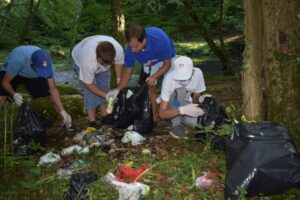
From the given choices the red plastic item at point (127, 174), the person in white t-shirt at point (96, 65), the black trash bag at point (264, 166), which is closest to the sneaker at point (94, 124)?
the person in white t-shirt at point (96, 65)

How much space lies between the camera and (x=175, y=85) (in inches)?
179

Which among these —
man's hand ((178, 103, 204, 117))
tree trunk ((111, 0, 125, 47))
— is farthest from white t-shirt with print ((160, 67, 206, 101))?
tree trunk ((111, 0, 125, 47))

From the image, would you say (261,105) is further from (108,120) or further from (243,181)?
(108,120)

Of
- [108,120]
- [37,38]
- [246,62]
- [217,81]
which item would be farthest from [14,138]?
[37,38]

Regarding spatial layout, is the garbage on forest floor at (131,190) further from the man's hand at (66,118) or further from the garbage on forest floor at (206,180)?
the man's hand at (66,118)

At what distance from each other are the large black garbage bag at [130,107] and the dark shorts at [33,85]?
3.21 feet

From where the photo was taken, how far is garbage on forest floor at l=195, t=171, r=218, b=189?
354 cm

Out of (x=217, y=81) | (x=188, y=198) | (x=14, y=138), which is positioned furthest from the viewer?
(x=217, y=81)

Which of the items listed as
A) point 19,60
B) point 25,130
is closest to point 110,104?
point 25,130

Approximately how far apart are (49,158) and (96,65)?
1.23 metres

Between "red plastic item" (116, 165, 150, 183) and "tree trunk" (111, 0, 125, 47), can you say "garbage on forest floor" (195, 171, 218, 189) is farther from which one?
"tree trunk" (111, 0, 125, 47)

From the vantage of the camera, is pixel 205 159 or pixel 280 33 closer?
pixel 280 33

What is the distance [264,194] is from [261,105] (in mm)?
1172

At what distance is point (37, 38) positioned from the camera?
1675 cm
